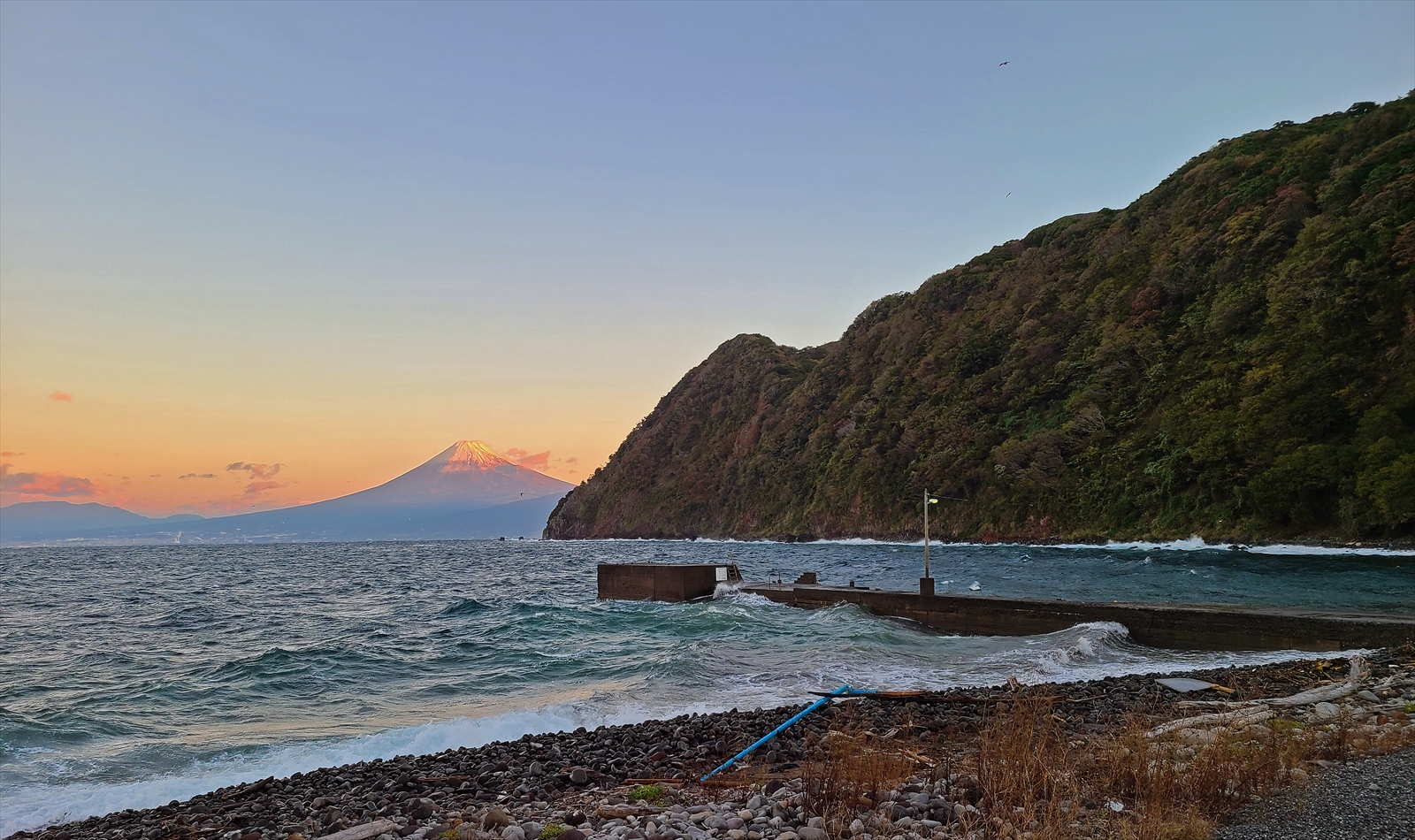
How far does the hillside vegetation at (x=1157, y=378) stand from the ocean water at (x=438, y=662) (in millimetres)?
13599

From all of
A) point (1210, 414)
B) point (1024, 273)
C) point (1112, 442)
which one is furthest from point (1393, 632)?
point (1024, 273)

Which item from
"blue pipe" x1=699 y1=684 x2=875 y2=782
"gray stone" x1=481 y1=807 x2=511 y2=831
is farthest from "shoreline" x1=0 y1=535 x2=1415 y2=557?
"gray stone" x1=481 y1=807 x2=511 y2=831

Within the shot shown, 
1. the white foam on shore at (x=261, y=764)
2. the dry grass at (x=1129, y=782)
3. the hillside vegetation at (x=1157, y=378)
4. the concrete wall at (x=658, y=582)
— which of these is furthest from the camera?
the hillside vegetation at (x=1157, y=378)

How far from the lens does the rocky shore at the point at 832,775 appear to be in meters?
6.43

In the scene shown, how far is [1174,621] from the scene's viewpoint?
20750mm

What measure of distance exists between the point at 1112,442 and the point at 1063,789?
76023 millimetres

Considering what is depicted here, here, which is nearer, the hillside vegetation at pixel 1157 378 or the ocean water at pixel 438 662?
the ocean water at pixel 438 662

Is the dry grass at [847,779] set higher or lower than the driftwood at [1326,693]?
higher

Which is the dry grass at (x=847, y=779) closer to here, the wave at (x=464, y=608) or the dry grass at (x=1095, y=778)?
the dry grass at (x=1095, y=778)

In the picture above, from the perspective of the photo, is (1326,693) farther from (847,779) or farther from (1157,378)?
(1157,378)

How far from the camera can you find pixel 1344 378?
5419 centimetres

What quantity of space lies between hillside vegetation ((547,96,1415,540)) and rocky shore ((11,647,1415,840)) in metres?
48.0

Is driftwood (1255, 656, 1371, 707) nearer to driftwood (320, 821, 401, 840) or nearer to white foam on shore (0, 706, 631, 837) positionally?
white foam on shore (0, 706, 631, 837)

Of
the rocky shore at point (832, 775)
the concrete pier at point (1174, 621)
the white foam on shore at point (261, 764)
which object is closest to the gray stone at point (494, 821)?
the rocky shore at point (832, 775)
